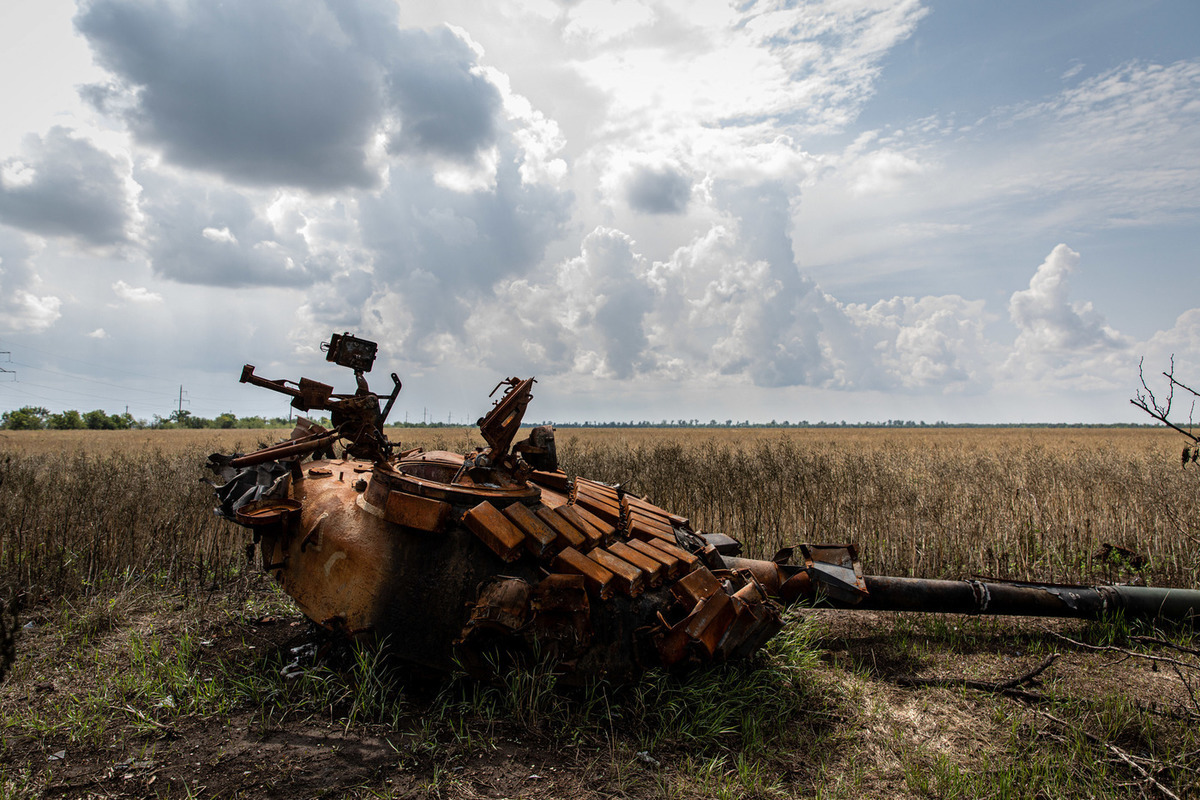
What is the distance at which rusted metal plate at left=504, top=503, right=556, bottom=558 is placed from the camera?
3529 millimetres

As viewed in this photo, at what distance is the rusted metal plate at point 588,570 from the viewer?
3479 mm

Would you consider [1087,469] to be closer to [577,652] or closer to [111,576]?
[577,652]

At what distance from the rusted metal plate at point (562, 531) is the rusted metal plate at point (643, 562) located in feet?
0.74

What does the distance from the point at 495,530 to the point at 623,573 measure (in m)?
0.76

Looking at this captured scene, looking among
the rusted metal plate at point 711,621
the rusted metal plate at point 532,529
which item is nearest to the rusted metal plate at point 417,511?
the rusted metal plate at point 532,529

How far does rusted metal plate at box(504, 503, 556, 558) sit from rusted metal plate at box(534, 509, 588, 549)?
6cm

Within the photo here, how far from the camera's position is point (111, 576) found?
645cm

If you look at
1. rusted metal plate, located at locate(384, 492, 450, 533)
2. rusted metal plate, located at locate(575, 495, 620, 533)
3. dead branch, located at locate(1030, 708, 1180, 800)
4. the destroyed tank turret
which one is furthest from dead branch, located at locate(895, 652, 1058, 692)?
rusted metal plate, located at locate(384, 492, 450, 533)

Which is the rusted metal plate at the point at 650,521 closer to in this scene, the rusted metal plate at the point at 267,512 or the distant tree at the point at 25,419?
the rusted metal plate at the point at 267,512

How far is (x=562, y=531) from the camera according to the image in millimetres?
3732

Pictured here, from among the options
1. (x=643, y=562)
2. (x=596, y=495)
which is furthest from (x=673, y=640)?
(x=596, y=495)

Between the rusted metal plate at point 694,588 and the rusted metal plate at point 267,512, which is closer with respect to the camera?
the rusted metal plate at point 694,588

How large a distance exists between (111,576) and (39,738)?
3515 millimetres

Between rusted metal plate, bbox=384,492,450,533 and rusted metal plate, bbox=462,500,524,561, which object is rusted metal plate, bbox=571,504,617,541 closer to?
rusted metal plate, bbox=462,500,524,561
